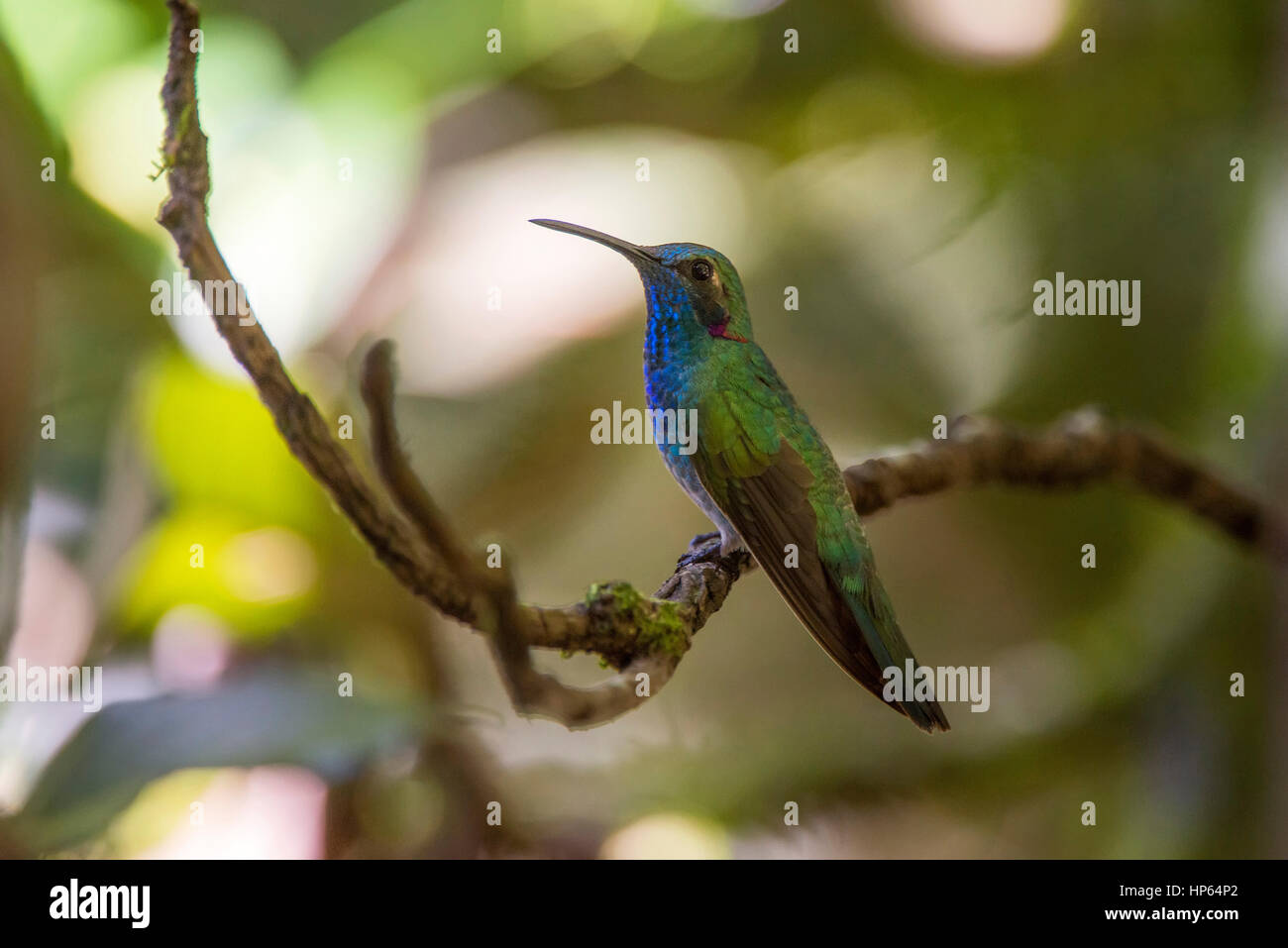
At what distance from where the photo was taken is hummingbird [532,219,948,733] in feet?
4.00

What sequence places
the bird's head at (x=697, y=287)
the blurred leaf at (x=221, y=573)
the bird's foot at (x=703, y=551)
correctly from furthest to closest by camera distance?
1. the blurred leaf at (x=221, y=573)
2. the bird's head at (x=697, y=287)
3. the bird's foot at (x=703, y=551)

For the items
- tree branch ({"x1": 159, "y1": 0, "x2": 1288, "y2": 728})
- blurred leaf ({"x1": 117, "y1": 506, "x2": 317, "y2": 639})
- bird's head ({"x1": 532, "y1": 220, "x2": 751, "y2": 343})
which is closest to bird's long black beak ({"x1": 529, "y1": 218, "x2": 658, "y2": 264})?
bird's head ({"x1": 532, "y1": 220, "x2": 751, "y2": 343})

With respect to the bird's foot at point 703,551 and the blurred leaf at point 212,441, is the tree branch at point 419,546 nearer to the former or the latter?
the bird's foot at point 703,551

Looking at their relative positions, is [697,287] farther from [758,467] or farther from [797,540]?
[797,540]

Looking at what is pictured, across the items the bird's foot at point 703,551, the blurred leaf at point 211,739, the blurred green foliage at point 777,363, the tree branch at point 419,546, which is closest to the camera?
the tree branch at point 419,546

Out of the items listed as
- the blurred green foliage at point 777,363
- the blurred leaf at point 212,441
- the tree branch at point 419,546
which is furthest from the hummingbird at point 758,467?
the blurred leaf at point 212,441

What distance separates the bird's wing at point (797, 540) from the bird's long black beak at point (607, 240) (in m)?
0.26

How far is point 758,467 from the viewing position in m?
1.32

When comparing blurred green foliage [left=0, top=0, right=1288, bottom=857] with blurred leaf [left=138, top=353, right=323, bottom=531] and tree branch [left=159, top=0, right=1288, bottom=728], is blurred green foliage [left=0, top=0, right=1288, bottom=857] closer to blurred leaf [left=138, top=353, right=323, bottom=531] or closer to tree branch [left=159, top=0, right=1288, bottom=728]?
blurred leaf [left=138, top=353, right=323, bottom=531]

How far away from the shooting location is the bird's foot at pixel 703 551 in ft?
4.34

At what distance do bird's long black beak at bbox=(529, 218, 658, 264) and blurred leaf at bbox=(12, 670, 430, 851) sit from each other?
0.90 metres

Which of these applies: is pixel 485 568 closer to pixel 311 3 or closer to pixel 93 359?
pixel 93 359

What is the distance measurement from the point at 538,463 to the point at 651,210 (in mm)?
640

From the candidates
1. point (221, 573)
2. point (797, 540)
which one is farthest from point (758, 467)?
point (221, 573)
